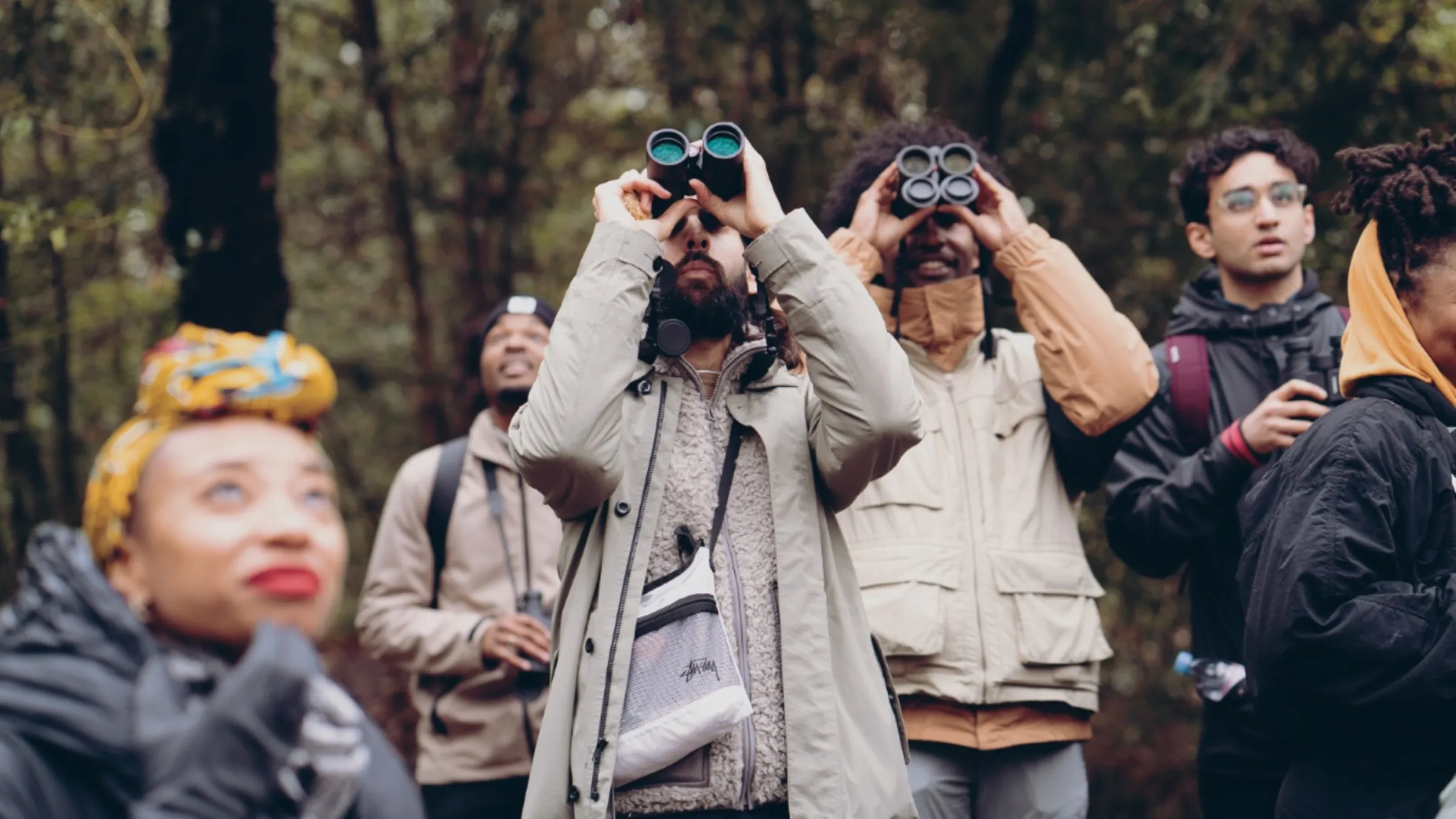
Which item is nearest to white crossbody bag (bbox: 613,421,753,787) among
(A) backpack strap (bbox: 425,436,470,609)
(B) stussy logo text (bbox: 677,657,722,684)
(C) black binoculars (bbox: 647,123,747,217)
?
(B) stussy logo text (bbox: 677,657,722,684)

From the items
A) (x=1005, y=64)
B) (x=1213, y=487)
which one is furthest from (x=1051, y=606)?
(x=1005, y=64)

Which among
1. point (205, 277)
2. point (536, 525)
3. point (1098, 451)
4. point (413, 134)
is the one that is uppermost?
point (413, 134)

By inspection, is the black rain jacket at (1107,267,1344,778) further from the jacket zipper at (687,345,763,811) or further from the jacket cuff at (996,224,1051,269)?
the jacket zipper at (687,345,763,811)

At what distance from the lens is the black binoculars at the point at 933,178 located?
4227 mm

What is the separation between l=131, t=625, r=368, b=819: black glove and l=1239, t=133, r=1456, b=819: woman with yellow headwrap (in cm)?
191

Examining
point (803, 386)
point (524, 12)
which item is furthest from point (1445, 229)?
point (524, 12)

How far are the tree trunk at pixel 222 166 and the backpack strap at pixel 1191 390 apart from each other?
11.0ft

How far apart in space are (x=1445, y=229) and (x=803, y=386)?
1.47 meters

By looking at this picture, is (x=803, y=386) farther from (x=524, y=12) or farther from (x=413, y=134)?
(x=413, y=134)

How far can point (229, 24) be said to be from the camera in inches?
235

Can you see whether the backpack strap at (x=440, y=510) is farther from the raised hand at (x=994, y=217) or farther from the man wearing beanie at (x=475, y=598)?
the raised hand at (x=994, y=217)

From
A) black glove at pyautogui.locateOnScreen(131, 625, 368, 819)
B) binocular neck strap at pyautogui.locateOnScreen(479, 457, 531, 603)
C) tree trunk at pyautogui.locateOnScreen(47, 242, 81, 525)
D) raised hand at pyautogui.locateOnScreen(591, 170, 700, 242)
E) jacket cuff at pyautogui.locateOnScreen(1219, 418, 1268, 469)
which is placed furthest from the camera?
tree trunk at pyautogui.locateOnScreen(47, 242, 81, 525)

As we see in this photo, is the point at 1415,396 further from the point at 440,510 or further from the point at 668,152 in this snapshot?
the point at 440,510

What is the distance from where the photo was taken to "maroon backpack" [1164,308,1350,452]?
4375 mm
